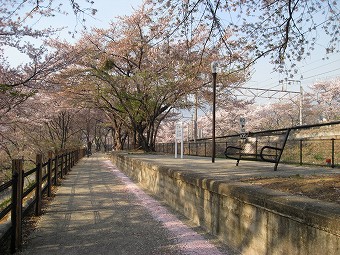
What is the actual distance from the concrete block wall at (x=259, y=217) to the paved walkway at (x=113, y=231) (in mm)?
324

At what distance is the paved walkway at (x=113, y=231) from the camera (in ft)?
14.3

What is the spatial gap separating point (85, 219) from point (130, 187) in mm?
4314

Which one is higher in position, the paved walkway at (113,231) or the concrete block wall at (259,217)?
the concrete block wall at (259,217)

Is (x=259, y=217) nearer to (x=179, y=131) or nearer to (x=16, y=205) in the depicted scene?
(x=16, y=205)

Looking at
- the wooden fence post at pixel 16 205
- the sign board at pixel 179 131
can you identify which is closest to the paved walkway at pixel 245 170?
the wooden fence post at pixel 16 205

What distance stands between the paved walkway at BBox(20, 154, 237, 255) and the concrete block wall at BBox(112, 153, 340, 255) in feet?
1.06

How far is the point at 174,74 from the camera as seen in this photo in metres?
18.7

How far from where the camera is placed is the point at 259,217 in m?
3.55

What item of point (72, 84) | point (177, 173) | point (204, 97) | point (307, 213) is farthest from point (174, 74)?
point (307, 213)

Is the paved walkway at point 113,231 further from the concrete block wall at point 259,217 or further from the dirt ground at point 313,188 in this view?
the dirt ground at point 313,188

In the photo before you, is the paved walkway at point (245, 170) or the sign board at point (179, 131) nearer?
the paved walkway at point (245, 170)

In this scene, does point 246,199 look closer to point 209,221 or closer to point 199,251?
point 199,251

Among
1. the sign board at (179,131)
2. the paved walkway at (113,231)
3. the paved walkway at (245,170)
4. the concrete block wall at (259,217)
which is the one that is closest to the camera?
the concrete block wall at (259,217)

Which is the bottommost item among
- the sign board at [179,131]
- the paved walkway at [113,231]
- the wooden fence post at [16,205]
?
the paved walkway at [113,231]
